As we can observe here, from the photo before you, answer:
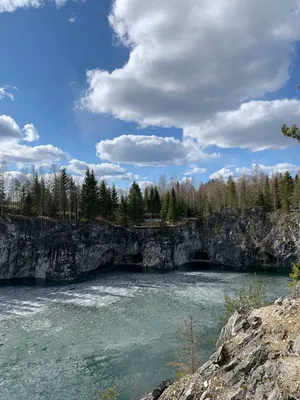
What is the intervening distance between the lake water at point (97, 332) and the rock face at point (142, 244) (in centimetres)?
966

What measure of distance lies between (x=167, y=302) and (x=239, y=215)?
137ft

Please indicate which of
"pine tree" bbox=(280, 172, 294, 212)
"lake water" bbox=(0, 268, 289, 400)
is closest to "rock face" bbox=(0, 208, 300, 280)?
"pine tree" bbox=(280, 172, 294, 212)

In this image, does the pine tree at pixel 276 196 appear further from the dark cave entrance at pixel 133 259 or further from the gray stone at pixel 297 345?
the gray stone at pixel 297 345

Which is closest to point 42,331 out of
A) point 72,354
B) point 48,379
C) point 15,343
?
point 15,343

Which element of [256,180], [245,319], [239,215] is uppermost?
[256,180]

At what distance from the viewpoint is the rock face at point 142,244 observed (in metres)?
61.7

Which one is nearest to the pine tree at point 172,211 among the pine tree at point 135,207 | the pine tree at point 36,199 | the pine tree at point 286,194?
the pine tree at point 135,207

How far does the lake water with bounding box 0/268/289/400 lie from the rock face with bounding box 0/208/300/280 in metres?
9.66

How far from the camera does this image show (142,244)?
75500mm

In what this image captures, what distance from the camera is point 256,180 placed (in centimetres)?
10988

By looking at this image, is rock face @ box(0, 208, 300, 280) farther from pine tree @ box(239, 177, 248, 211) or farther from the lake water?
the lake water

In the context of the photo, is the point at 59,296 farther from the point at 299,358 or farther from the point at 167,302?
the point at 299,358

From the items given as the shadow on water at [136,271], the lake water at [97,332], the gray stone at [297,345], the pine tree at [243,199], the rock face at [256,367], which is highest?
the pine tree at [243,199]

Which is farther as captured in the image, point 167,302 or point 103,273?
point 103,273
